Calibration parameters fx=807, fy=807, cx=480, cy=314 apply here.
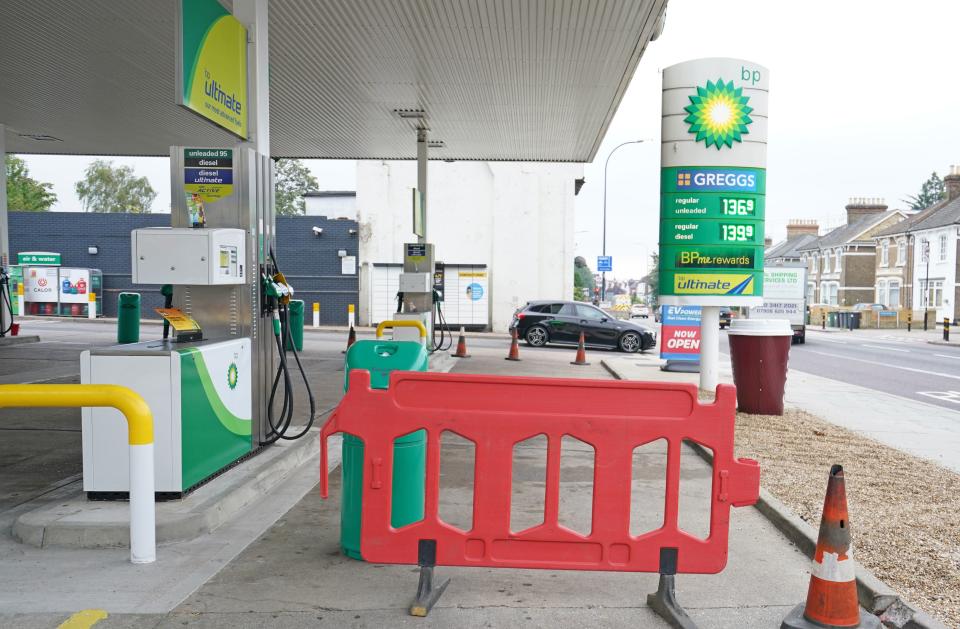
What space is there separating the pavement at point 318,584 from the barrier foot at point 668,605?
0.17 feet

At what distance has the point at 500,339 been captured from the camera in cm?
2800

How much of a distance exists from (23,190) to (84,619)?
2739 inches

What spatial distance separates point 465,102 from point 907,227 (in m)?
55.1

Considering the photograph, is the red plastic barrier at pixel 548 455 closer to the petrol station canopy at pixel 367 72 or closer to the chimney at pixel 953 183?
the petrol station canopy at pixel 367 72

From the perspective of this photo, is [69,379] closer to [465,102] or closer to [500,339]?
[465,102]

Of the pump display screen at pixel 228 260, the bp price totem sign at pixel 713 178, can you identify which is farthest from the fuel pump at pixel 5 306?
the bp price totem sign at pixel 713 178

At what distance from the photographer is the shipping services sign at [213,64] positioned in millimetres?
5857

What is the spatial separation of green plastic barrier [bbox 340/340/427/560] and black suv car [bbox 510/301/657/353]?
1901 centimetres

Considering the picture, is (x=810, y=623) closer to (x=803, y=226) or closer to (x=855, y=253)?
(x=855, y=253)

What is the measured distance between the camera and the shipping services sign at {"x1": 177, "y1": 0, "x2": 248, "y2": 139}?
19.2ft

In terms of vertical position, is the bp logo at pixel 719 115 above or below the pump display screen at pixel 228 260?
above

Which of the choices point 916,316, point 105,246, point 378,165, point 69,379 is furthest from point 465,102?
point 916,316

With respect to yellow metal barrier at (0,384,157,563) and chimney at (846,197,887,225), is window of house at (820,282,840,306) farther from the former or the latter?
yellow metal barrier at (0,384,157,563)

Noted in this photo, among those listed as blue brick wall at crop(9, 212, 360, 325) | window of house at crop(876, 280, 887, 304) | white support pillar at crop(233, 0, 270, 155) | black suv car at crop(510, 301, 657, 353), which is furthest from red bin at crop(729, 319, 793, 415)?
window of house at crop(876, 280, 887, 304)
